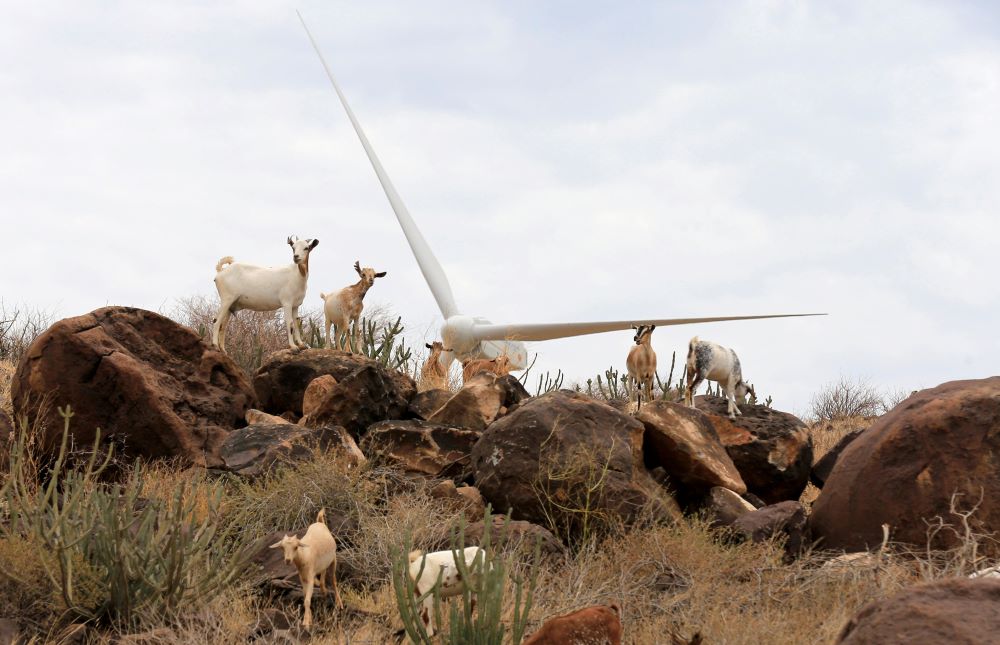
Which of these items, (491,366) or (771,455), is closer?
(771,455)

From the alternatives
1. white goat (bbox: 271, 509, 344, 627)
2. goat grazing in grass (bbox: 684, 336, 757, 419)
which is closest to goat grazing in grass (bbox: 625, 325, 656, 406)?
goat grazing in grass (bbox: 684, 336, 757, 419)

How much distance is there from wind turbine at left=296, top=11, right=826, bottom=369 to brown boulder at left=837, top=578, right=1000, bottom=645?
12.2 meters

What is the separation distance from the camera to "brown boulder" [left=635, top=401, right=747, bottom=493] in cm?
1138

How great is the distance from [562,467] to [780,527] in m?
2.06

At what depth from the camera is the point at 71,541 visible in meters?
7.50

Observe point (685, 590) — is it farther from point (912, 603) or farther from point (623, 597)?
point (912, 603)

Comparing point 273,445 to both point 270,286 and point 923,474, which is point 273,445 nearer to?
point 270,286

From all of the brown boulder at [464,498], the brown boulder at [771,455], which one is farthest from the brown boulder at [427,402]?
the brown boulder at [771,455]

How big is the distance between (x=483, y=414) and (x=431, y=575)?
21.0 ft

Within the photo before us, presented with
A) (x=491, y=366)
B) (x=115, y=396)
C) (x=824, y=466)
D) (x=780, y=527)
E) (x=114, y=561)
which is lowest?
(x=780, y=527)

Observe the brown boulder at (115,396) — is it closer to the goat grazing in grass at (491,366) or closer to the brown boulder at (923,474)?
the goat grazing in grass at (491,366)

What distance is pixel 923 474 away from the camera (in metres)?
9.76

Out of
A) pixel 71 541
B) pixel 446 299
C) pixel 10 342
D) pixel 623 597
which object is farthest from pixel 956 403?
pixel 10 342

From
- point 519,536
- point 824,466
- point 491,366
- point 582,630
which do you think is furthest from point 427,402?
point 582,630
